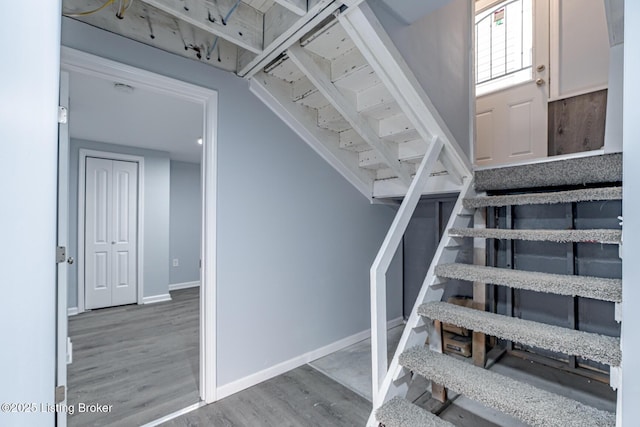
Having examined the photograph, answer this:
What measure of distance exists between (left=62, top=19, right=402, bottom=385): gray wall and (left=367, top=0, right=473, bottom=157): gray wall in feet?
3.39

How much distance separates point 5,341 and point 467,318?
155 cm

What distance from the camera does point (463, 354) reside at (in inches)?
95.6

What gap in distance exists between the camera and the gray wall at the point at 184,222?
4.92m

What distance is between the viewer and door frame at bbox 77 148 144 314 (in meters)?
3.67

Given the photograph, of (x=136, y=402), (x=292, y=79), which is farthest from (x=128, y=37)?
(x=136, y=402)

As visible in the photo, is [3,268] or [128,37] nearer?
[3,268]

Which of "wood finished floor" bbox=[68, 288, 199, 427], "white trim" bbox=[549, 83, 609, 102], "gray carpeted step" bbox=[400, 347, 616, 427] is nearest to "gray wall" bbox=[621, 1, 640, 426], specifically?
"gray carpeted step" bbox=[400, 347, 616, 427]

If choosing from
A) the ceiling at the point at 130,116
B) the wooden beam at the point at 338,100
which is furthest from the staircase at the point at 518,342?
the ceiling at the point at 130,116

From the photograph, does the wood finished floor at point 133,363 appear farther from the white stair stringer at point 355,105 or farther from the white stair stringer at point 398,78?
the white stair stringer at point 398,78

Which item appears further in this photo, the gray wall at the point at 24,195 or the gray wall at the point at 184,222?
the gray wall at the point at 184,222

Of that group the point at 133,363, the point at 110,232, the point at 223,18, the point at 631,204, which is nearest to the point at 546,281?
the point at 631,204

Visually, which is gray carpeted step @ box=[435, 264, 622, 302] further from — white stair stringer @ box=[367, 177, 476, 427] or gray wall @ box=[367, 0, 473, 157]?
gray wall @ box=[367, 0, 473, 157]

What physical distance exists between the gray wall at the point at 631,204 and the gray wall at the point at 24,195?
113 cm

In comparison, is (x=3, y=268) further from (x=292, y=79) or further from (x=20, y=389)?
(x=292, y=79)
